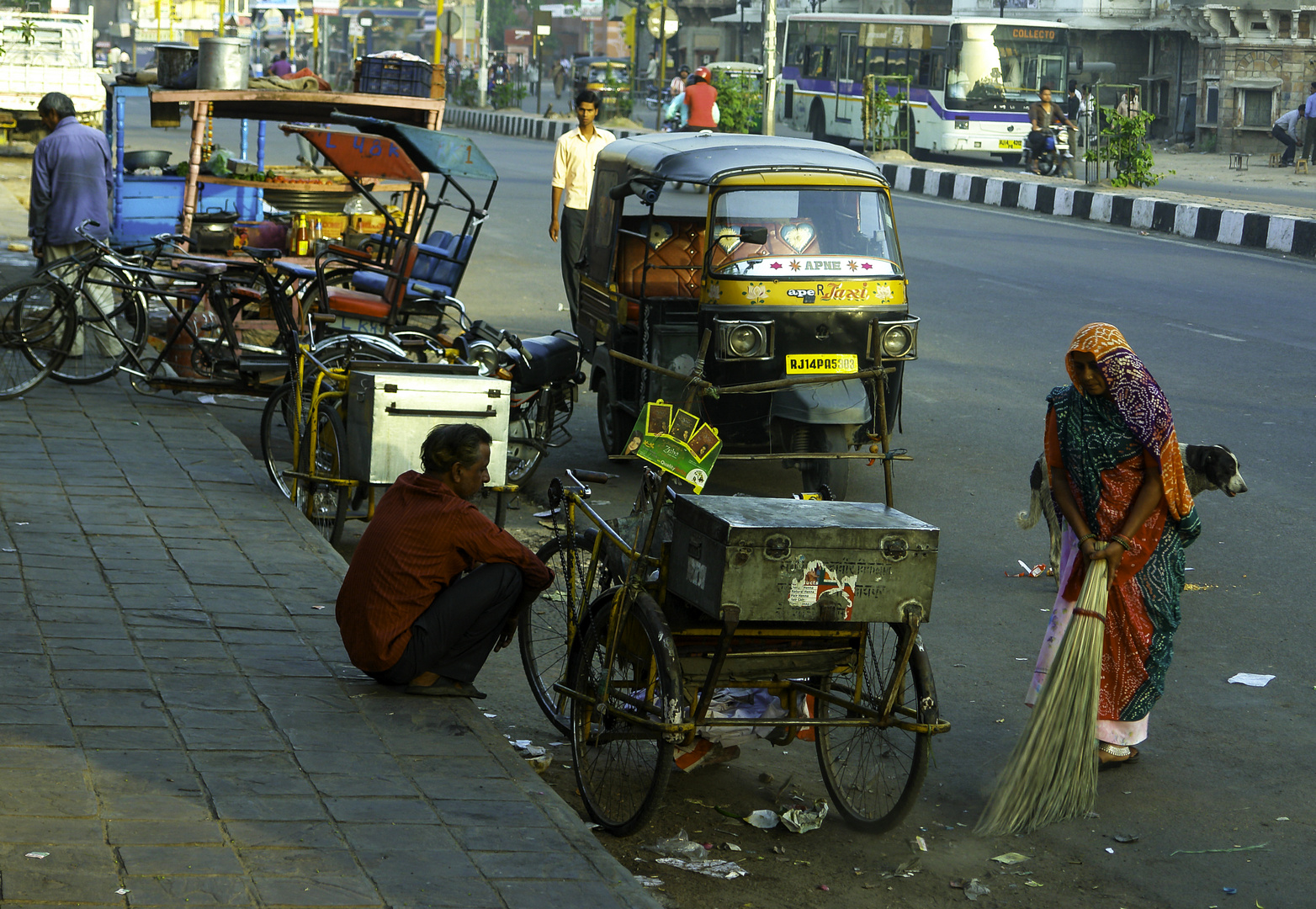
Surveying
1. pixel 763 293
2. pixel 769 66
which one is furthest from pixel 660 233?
pixel 769 66

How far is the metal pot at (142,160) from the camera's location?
14.6 metres

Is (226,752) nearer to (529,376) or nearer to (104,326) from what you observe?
(529,376)

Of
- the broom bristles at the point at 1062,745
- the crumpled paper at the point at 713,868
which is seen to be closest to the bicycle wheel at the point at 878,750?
the broom bristles at the point at 1062,745

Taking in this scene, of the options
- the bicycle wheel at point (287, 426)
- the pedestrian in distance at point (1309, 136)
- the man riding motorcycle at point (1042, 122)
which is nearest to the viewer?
the bicycle wheel at point (287, 426)

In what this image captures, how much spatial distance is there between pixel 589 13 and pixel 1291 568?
145 feet

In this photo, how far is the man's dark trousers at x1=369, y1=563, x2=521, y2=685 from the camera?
4645 mm

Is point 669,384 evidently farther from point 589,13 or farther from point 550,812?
point 589,13

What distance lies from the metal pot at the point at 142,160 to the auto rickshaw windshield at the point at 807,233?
8675 millimetres

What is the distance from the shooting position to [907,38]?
30.5 m

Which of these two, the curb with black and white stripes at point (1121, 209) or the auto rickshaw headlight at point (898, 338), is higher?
the curb with black and white stripes at point (1121, 209)

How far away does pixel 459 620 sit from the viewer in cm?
466

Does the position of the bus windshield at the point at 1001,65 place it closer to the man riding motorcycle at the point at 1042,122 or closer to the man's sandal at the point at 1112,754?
the man riding motorcycle at the point at 1042,122

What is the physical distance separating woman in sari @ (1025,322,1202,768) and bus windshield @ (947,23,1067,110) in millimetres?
26038

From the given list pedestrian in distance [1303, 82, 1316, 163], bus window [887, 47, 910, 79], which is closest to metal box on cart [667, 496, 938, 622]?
bus window [887, 47, 910, 79]
